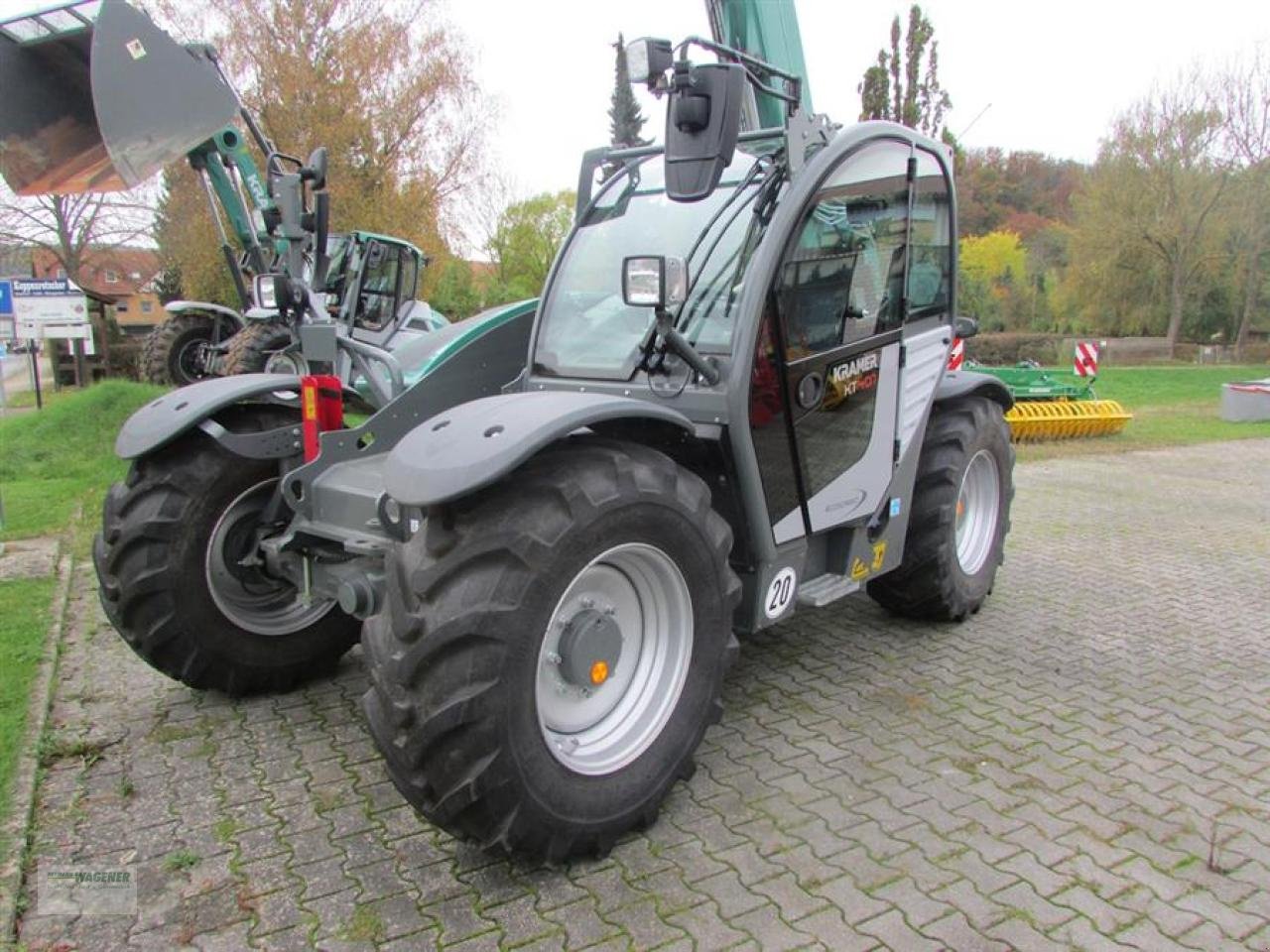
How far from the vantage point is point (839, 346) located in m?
3.79

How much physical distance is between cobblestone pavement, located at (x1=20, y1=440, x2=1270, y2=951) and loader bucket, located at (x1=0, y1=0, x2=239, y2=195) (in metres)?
2.75

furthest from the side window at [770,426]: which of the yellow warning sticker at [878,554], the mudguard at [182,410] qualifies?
the mudguard at [182,410]

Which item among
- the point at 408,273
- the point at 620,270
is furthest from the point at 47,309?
the point at 620,270

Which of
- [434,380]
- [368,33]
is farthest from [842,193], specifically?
[368,33]

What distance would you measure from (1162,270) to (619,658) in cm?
4193

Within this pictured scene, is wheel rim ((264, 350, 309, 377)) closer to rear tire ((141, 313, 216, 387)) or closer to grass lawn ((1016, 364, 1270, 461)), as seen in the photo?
rear tire ((141, 313, 216, 387))

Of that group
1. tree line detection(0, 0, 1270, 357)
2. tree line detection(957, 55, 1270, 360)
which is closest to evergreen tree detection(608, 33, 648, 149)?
tree line detection(0, 0, 1270, 357)

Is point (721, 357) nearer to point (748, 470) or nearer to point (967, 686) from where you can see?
point (748, 470)

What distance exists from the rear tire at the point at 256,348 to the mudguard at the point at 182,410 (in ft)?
26.3

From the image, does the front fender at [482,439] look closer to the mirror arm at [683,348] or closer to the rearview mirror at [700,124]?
the mirror arm at [683,348]

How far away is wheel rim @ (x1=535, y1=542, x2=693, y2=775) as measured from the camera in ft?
9.53

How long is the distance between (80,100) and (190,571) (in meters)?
3.81

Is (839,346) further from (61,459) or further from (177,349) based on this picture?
(177,349)

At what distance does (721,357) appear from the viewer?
3410mm
